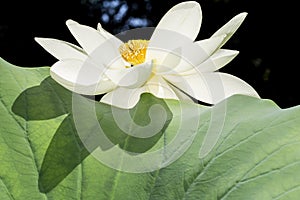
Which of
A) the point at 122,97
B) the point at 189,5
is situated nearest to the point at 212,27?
the point at 189,5

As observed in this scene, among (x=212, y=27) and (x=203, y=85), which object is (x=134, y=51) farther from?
(x=212, y=27)

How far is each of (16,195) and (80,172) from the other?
0.17 ft

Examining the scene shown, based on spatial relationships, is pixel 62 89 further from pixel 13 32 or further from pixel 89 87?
pixel 13 32

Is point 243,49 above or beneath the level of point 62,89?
beneath

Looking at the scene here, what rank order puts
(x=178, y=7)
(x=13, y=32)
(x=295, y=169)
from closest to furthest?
(x=295, y=169) → (x=178, y=7) → (x=13, y=32)

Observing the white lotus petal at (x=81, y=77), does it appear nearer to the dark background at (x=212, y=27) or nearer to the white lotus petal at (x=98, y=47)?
the white lotus petal at (x=98, y=47)

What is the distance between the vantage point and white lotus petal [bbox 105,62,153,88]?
22.4 inches

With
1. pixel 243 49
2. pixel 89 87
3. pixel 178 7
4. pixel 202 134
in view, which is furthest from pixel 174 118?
pixel 243 49

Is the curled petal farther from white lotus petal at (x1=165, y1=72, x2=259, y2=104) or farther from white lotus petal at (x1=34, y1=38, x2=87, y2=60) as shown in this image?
white lotus petal at (x1=34, y1=38, x2=87, y2=60)

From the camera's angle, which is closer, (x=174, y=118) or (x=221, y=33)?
(x=174, y=118)

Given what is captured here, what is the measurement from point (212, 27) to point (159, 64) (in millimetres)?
3852

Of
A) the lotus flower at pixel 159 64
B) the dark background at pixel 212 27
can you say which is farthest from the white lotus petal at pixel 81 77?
the dark background at pixel 212 27

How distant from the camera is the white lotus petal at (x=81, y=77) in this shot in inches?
21.6

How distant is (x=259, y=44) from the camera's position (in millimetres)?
4449
